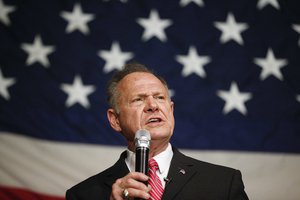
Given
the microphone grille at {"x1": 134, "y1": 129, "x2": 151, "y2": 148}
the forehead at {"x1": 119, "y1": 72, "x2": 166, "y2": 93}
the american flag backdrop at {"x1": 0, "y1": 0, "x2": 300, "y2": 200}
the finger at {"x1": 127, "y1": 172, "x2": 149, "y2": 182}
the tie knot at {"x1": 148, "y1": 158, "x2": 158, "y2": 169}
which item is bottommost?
the finger at {"x1": 127, "y1": 172, "x2": 149, "y2": 182}

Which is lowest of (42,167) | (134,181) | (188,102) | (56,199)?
(134,181)

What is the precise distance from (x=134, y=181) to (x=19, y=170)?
64.1 inches

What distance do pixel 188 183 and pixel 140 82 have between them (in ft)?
1.62

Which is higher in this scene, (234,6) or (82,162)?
(234,6)

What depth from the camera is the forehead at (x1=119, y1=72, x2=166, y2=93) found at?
2064mm

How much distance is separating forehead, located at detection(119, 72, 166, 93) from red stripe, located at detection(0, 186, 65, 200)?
1.03 metres

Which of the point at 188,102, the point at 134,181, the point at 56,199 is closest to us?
the point at 134,181

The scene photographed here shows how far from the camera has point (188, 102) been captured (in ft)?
Result: 10.1

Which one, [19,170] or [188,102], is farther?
[188,102]

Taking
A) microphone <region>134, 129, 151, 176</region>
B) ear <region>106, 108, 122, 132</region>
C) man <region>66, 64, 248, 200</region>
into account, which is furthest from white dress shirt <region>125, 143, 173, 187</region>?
microphone <region>134, 129, 151, 176</region>

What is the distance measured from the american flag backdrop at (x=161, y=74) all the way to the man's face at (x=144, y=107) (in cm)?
93

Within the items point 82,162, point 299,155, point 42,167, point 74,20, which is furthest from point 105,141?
point 299,155

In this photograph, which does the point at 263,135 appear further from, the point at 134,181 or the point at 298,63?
the point at 134,181

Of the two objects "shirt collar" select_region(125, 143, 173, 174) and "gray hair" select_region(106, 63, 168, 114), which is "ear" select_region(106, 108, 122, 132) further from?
"shirt collar" select_region(125, 143, 173, 174)
